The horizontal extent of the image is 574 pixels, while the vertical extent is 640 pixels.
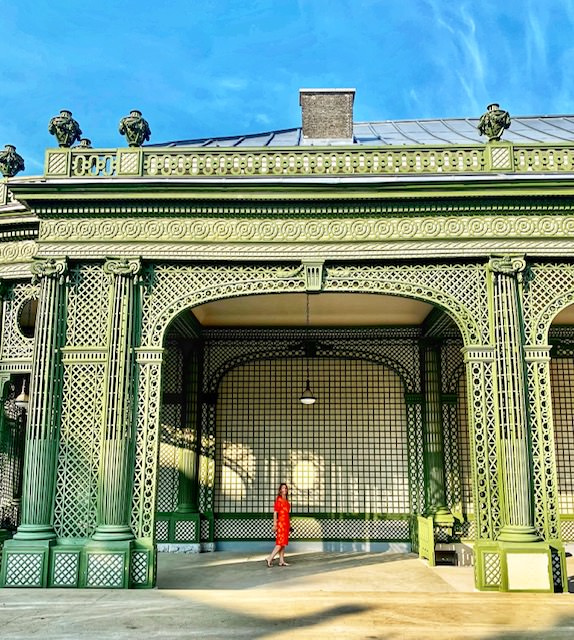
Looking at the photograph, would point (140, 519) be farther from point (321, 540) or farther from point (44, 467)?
point (321, 540)

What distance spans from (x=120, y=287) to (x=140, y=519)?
10.4 feet

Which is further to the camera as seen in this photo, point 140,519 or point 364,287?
point 364,287

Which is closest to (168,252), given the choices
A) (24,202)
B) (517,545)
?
(24,202)

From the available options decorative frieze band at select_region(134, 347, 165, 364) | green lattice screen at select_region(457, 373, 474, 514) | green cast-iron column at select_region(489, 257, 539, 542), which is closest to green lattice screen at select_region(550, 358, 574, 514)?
green lattice screen at select_region(457, 373, 474, 514)

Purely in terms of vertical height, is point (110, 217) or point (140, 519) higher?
point (110, 217)

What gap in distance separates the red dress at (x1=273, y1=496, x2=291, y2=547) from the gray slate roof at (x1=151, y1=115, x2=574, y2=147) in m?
6.94

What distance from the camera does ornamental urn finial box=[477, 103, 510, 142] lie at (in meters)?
9.48

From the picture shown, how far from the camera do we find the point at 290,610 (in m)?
6.98

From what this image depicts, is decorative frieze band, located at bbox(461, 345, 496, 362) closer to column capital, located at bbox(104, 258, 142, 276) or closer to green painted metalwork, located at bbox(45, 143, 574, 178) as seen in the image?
green painted metalwork, located at bbox(45, 143, 574, 178)

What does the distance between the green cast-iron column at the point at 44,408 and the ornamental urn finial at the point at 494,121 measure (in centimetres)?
644

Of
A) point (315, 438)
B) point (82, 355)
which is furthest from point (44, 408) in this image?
point (315, 438)

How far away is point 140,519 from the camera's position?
8.62m

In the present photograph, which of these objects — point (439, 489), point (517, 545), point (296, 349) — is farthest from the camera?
point (296, 349)

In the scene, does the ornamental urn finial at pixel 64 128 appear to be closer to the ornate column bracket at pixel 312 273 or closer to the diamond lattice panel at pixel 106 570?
the ornate column bracket at pixel 312 273
